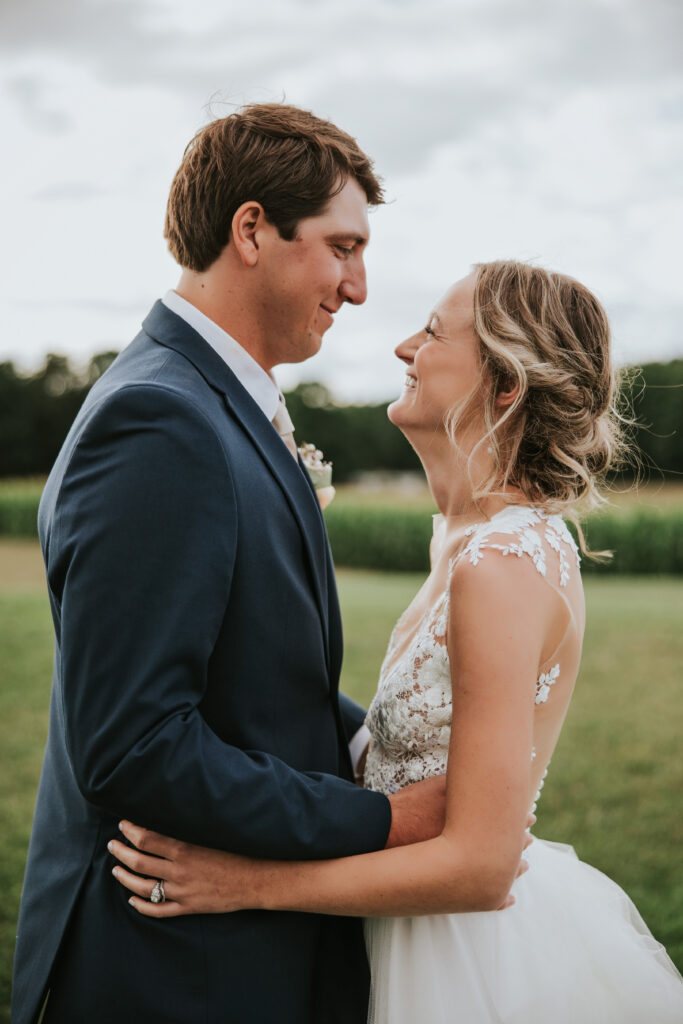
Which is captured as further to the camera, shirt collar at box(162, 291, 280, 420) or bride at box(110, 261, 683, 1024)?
shirt collar at box(162, 291, 280, 420)

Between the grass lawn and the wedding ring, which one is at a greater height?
the wedding ring

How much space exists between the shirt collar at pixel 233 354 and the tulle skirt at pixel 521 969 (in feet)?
4.53

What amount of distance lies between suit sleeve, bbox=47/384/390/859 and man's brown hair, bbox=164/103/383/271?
2.51ft

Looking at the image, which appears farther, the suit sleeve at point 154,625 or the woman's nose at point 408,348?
the woman's nose at point 408,348

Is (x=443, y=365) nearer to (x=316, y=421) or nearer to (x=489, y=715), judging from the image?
(x=489, y=715)

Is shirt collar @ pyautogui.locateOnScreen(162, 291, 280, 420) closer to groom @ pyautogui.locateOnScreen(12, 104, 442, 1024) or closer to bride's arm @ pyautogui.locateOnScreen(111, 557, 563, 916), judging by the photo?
groom @ pyautogui.locateOnScreen(12, 104, 442, 1024)

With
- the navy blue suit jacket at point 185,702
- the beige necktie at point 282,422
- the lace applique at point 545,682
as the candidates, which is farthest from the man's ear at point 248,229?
the lace applique at point 545,682

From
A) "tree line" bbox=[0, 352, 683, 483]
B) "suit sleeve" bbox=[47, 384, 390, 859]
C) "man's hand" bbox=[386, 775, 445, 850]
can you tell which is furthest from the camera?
"tree line" bbox=[0, 352, 683, 483]

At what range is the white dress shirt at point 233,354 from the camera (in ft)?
7.26

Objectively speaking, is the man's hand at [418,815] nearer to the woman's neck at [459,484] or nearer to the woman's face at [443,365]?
the woman's neck at [459,484]

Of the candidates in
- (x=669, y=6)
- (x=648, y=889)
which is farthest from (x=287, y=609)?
(x=669, y=6)

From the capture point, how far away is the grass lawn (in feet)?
16.6

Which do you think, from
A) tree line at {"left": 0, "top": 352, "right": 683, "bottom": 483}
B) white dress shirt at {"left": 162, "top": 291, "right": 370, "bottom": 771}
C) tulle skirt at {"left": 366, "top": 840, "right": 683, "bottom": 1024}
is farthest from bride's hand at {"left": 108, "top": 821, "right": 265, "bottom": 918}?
tree line at {"left": 0, "top": 352, "right": 683, "bottom": 483}

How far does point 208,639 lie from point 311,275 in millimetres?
1144
